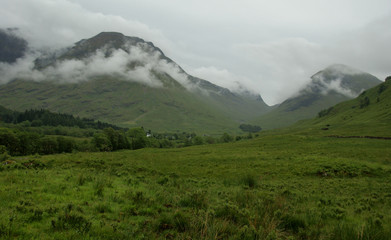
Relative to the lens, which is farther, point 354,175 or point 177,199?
point 354,175

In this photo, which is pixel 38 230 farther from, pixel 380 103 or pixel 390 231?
pixel 380 103

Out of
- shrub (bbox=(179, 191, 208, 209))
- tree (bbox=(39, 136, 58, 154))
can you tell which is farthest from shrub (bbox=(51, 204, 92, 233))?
tree (bbox=(39, 136, 58, 154))

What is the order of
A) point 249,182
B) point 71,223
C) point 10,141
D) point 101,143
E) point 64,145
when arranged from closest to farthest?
point 71,223 < point 249,182 < point 10,141 < point 101,143 < point 64,145

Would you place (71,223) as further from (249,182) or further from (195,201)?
(249,182)

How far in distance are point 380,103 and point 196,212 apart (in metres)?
214

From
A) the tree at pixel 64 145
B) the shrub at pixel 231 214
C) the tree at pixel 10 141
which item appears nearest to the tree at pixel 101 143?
the tree at pixel 64 145

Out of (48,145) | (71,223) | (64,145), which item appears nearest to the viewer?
(71,223)

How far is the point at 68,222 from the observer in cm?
654

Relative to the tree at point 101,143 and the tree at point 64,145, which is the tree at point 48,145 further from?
the tree at point 101,143

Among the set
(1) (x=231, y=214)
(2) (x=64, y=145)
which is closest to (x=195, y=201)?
(1) (x=231, y=214)

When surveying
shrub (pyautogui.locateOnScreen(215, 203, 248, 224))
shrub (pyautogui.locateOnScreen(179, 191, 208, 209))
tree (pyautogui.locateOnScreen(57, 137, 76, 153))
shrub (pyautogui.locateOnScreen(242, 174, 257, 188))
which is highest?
shrub (pyautogui.locateOnScreen(215, 203, 248, 224))

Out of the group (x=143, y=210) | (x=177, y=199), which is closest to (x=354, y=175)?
(x=177, y=199)

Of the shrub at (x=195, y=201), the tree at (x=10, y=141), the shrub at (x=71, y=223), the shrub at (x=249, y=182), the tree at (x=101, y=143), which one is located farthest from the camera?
the tree at (x=101, y=143)

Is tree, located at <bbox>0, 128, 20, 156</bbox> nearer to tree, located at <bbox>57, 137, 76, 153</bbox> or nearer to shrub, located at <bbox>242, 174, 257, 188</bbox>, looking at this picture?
tree, located at <bbox>57, 137, 76, 153</bbox>
